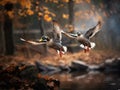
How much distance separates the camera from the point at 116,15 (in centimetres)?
1207

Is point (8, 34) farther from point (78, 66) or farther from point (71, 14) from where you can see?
point (78, 66)

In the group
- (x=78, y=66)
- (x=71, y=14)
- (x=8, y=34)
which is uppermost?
(x=71, y=14)

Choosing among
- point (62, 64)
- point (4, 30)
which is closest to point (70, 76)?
point (62, 64)

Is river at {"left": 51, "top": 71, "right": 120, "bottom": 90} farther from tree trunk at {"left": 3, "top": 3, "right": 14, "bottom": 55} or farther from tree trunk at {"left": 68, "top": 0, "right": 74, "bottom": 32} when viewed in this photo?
tree trunk at {"left": 3, "top": 3, "right": 14, "bottom": 55}

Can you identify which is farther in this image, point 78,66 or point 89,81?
point 78,66

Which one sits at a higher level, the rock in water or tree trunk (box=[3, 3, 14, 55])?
tree trunk (box=[3, 3, 14, 55])

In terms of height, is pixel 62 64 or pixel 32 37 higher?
pixel 32 37

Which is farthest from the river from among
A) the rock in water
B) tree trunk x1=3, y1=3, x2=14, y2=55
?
tree trunk x1=3, y1=3, x2=14, y2=55

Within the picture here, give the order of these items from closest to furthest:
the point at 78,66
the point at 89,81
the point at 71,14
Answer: the point at 89,81, the point at 71,14, the point at 78,66

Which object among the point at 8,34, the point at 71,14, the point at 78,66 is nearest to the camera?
the point at 8,34

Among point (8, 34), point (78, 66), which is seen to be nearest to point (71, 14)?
point (78, 66)

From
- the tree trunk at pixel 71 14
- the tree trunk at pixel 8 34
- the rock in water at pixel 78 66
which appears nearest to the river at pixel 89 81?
the rock in water at pixel 78 66

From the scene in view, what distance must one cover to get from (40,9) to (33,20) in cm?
39

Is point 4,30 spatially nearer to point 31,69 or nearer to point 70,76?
point 70,76
